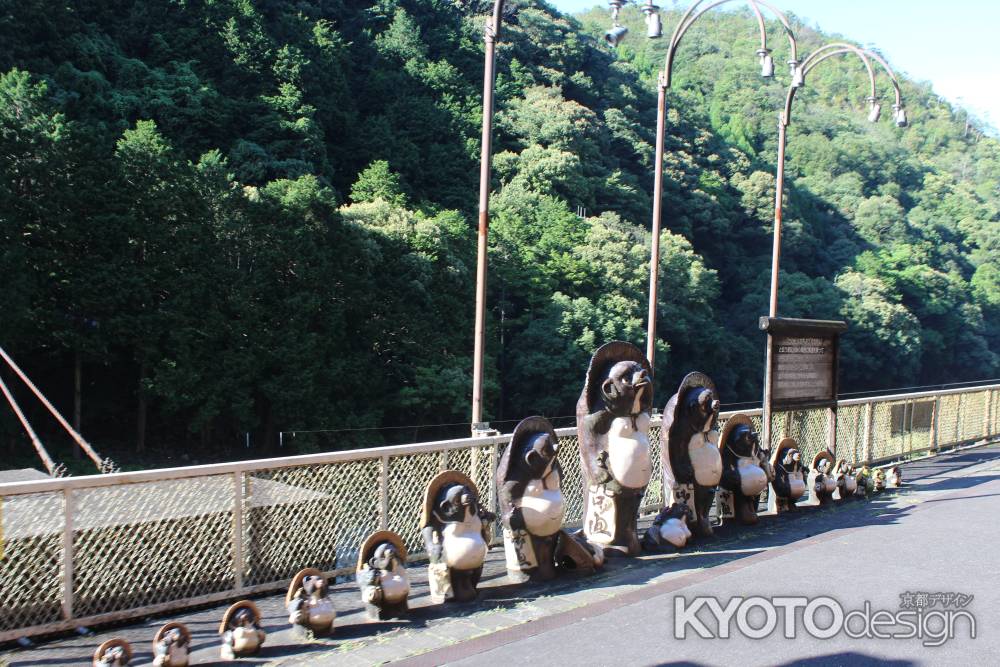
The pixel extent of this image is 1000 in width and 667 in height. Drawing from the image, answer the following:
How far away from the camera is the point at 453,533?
5980 millimetres

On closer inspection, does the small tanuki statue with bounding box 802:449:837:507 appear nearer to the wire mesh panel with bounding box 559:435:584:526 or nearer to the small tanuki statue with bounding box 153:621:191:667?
the wire mesh panel with bounding box 559:435:584:526

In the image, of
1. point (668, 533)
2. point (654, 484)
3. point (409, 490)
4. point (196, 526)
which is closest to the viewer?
point (196, 526)

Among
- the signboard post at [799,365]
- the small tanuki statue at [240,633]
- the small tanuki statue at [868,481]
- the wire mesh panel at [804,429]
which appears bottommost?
the small tanuki statue at [868,481]

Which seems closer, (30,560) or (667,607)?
(30,560)

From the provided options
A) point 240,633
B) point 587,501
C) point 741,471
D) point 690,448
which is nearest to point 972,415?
point 741,471

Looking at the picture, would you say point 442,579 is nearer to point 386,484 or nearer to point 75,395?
point 386,484

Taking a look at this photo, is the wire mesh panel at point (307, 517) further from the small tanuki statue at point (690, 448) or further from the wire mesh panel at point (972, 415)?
the wire mesh panel at point (972, 415)

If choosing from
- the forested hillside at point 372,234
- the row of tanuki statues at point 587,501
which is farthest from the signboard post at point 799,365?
the forested hillside at point 372,234

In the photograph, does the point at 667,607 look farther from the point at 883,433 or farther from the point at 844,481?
the point at 883,433

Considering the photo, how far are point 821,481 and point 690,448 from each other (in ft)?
9.08

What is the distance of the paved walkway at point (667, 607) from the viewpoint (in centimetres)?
524

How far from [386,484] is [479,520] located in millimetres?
1124

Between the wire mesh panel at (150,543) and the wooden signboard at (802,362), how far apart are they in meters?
5.76

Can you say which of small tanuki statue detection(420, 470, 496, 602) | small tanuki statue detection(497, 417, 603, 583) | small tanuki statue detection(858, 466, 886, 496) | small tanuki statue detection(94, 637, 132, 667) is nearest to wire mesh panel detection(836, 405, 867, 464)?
small tanuki statue detection(858, 466, 886, 496)
